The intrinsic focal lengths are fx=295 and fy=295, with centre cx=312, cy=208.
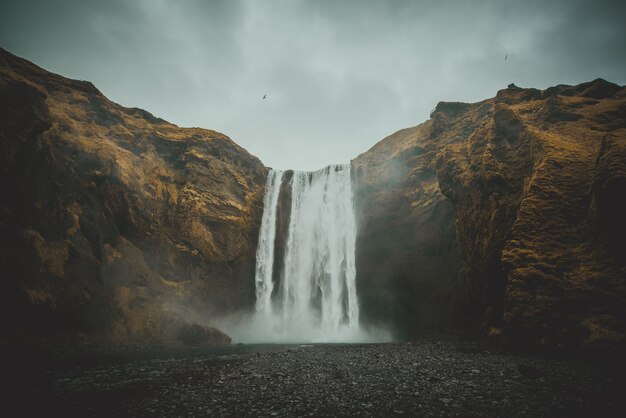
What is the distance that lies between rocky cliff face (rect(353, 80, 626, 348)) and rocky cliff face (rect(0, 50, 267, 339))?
52.7 ft

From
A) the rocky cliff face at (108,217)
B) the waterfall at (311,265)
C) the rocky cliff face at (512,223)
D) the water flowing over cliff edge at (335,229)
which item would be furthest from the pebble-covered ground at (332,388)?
the waterfall at (311,265)

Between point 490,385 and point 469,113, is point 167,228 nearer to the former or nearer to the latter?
point 490,385

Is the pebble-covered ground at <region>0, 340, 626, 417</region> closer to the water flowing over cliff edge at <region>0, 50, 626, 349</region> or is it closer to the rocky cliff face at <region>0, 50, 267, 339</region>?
the water flowing over cliff edge at <region>0, 50, 626, 349</region>

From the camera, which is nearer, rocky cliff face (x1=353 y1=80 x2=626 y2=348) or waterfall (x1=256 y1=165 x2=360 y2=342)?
rocky cliff face (x1=353 y1=80 x2=626 y2=348)

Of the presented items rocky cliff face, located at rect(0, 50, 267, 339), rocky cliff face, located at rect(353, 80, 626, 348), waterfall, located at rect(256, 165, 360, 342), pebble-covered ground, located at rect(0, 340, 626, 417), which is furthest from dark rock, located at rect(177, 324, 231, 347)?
rocky cliff face, located at rect(353, 80, 626, 348)

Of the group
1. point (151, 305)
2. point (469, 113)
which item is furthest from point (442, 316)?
point (151, 305)

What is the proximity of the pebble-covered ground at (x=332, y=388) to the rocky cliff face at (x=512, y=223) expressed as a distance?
281cm

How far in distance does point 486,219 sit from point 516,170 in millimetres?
3536

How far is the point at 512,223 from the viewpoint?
16.2 meters

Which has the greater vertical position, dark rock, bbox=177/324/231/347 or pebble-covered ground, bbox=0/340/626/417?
pebble-covered ground, bbox=0/340/626/417

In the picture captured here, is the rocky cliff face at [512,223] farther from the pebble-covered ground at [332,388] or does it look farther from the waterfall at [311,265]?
the pebble-covered ground at [332,388]

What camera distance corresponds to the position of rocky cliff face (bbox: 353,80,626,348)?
39.5 feet

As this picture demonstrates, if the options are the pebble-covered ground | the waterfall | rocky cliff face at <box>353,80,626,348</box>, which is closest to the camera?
the pebble-covered ground

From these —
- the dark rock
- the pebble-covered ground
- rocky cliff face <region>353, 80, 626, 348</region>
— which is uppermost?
rocky cliff face <region>353, 80, 626, 348</region>
